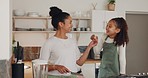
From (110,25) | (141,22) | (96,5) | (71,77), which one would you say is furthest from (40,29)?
(71,77)

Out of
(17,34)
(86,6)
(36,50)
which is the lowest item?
(36,50)

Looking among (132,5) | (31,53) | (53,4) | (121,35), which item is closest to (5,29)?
(121,35)

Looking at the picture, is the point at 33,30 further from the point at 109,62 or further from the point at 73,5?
the point at 109,62

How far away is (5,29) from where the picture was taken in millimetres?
1929

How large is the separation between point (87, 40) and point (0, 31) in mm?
4003

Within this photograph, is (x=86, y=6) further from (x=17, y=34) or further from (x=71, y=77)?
(x=71, y=77)

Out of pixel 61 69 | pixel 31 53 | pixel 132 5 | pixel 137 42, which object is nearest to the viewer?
pixel 61 69

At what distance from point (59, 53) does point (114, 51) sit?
50cm

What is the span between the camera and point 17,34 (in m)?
5.45

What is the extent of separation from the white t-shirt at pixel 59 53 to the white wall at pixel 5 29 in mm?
319

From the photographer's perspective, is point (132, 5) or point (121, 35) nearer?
point (121, 35)

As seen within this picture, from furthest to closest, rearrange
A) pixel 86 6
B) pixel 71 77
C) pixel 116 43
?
1. pixel 86 6
2. pixel 116 43
3. pixel 71 77

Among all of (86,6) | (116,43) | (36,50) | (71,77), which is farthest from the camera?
(86,6)

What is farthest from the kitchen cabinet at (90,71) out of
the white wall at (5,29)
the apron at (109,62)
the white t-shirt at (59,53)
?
the white wall at (5,29)
